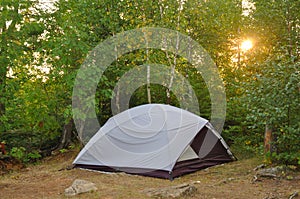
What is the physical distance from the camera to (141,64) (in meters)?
12.5

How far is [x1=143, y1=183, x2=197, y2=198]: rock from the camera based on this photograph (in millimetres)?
5551

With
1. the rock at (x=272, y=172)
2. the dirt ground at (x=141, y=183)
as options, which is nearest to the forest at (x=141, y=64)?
the rock at (x=272, y=172)

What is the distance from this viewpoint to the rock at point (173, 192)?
5551mm

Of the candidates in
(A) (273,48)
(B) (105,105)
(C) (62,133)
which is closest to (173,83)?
(B) (105,105)

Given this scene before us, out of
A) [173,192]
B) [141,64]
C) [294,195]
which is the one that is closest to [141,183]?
[173,192]

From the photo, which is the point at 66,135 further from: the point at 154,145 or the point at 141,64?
the point at 154,145

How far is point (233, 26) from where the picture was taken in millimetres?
14289

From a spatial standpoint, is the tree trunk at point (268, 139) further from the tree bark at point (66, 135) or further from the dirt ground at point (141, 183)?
the tree bark at point (66, 135)

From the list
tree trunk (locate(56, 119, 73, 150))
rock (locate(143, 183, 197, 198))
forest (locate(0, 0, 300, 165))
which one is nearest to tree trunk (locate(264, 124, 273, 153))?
forest (locate(0, 0, 300, 165))

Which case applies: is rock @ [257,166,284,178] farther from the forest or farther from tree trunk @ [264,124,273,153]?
tree trunk @ [264,124,273,153]

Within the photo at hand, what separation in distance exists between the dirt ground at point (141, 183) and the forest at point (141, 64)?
88 centimetres

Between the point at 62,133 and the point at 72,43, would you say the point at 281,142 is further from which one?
the point at 62,133

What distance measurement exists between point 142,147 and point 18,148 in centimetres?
437

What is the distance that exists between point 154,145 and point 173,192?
261cm
